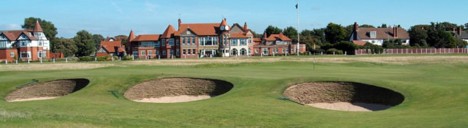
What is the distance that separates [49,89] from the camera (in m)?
36.6

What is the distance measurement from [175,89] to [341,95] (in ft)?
37.5

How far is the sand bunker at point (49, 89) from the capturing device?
116 ft

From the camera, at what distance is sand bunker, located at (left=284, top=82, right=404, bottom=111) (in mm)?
28375

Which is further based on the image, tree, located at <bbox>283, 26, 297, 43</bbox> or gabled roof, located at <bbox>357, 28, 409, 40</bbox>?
tree, located at <bbox>283, 26, 297, 43</bbox>

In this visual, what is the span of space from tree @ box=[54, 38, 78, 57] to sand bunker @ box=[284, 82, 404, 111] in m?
120

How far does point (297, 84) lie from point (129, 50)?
→ 90239 millimetres

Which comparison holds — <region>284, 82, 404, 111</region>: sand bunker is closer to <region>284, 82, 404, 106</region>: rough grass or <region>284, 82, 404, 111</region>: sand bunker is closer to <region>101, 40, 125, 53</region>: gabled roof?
<region>284, 82, 404, 106</region>: rough grass

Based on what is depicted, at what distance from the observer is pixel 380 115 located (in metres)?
20.8

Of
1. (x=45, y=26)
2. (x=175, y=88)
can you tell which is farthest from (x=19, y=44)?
(x=175, y=88)

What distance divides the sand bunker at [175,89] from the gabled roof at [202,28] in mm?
69994

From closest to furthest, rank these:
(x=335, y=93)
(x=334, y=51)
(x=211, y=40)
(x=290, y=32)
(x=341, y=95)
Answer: (x=341, y=95) < (x=335, y=93) < (x=334, y=51) < (x=211, y=40) < (x=290, y=32)

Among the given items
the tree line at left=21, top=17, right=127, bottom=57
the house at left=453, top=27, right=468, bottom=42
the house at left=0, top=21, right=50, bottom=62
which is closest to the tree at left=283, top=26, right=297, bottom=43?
the house at left=453, top=27, right=468, bottom=42

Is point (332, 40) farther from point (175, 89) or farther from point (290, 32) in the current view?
point (175, 89)

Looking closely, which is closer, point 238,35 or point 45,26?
point 238,35
